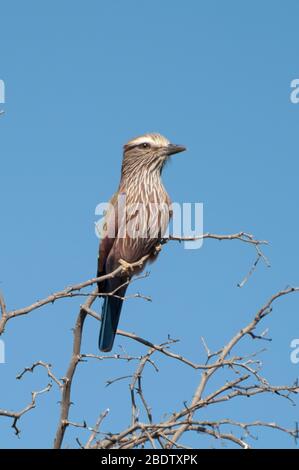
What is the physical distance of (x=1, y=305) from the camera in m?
4.54

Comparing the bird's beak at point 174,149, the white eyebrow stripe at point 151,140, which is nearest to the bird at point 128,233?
the bird's beak at point 174,149

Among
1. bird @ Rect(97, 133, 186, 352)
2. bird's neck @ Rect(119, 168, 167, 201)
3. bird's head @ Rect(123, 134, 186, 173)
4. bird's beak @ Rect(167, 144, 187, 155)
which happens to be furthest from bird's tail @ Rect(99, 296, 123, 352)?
bird's beak @ Rect(167, 144, 187, 155)

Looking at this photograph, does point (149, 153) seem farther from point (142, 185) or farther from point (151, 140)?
point (142, 185)

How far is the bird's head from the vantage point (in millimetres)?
6910

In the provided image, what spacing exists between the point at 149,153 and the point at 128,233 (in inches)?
33.4

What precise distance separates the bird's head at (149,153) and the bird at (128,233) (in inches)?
3.4

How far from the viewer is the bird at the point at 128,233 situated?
20.8 ft

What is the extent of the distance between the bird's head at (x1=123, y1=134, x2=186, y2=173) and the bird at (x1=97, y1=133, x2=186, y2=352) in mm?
86

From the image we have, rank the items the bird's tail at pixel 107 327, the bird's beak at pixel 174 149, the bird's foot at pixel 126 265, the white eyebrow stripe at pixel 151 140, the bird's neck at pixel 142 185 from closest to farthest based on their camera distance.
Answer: the bird's tail at pixel 107 327, the bird's foot at pixel 126 265, the bird's neck at pixel 142 185, the bird's beak at pixel 174 149, the white eyebrow stripe at pixel 151 140

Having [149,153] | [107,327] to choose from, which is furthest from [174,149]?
[107,327]

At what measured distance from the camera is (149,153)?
22.8ft

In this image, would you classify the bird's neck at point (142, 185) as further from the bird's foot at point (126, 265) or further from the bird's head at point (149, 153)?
the bird's foot at point (126, 265)
